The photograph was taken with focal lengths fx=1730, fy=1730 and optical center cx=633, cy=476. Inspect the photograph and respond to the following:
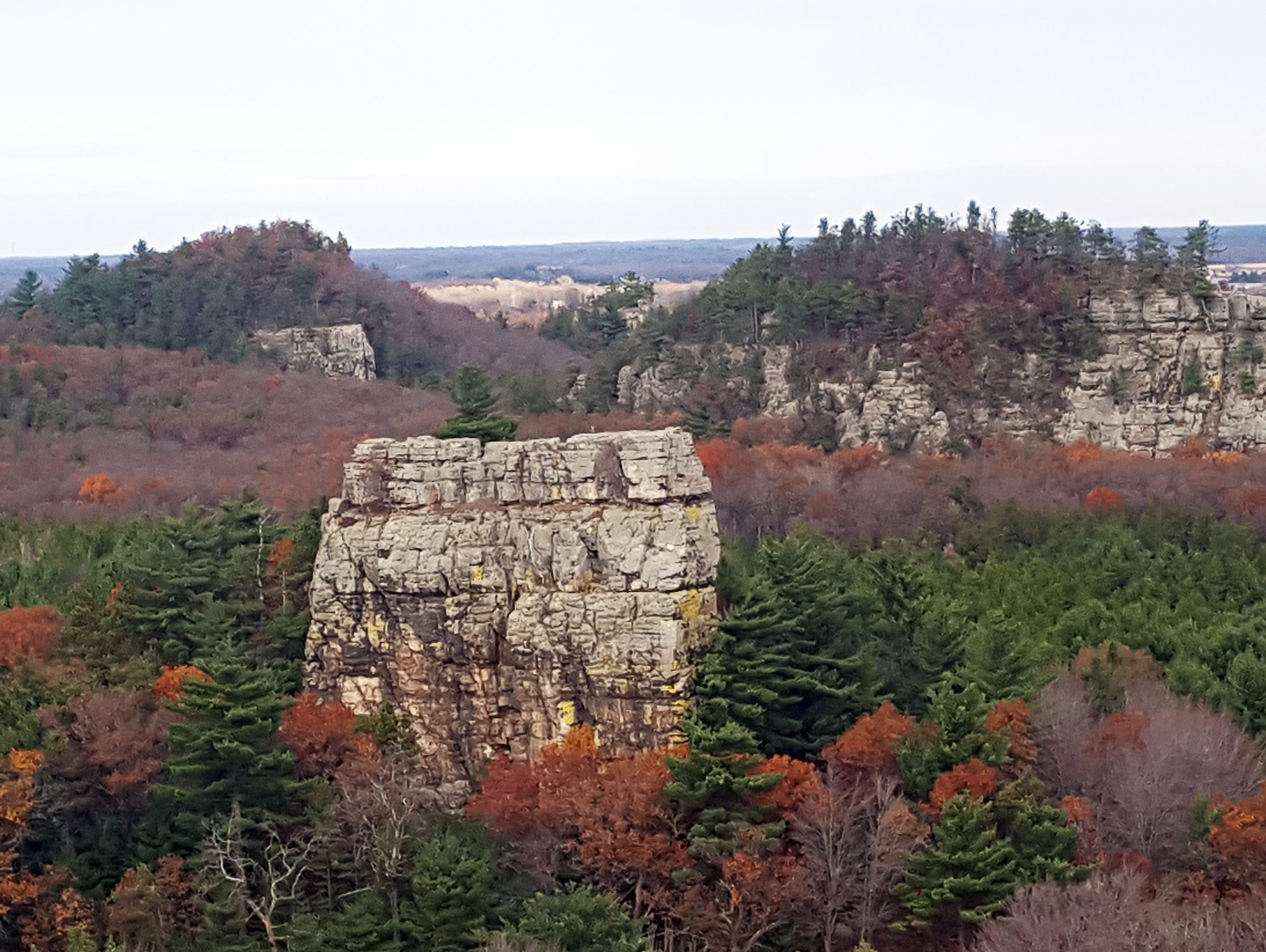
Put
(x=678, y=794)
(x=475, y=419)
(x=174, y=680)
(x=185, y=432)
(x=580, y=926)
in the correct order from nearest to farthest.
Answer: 1. (x=580, y=926)
2. (x=678, y=794)
3. (x=174, y=680)
4. (x=475, y=419)
5. (x=185, y=432)

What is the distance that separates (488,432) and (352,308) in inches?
1566

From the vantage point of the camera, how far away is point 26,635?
91.6 feet

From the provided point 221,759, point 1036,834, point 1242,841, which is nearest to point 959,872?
point 1036,834

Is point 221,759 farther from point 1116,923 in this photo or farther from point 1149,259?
point 1149,259

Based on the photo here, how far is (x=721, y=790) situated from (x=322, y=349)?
44.0 metres

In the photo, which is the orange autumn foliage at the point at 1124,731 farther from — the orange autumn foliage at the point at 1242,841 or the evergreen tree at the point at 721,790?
the evergreen tree at the point at 721,790

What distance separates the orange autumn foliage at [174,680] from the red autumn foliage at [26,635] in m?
2.14

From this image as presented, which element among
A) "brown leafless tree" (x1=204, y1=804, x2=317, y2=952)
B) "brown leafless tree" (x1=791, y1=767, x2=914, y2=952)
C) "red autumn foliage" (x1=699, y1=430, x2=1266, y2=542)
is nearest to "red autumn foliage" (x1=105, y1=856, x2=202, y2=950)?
"brown leafless tree" (x1=204, y1=804, x2=317, y2=952)

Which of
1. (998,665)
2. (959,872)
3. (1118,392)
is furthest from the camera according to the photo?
(1118,392)

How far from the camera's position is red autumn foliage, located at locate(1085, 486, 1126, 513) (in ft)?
134

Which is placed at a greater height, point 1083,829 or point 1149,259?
point 1149,259

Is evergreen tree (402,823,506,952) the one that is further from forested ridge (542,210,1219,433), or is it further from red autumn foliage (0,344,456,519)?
forested ridge (542,210,1219,433)

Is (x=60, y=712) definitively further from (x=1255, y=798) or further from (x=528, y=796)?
(x=1255, y=798)

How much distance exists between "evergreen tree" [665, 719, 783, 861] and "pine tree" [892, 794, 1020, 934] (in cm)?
202
